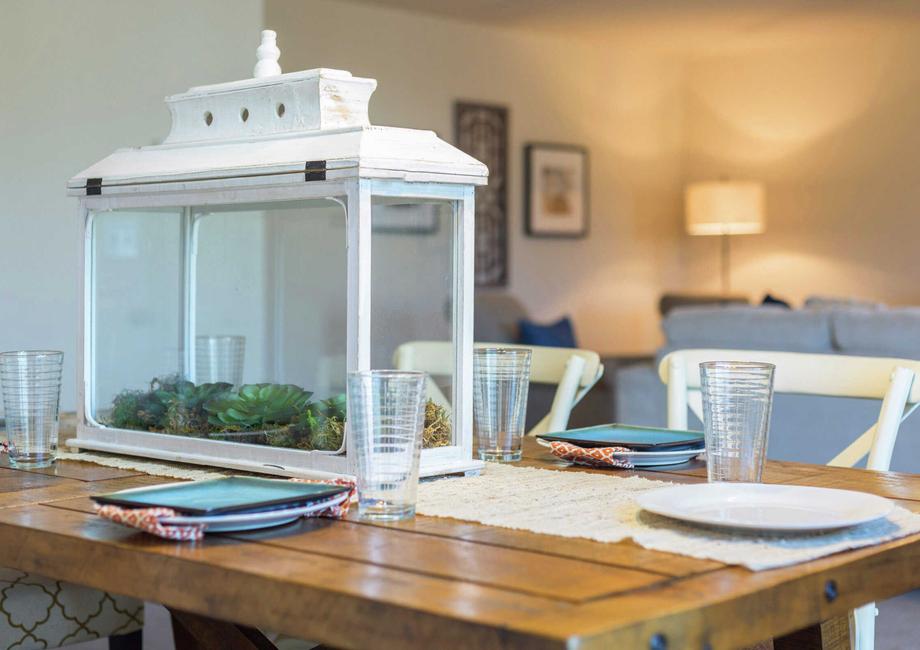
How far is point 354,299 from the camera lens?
52.8 inches

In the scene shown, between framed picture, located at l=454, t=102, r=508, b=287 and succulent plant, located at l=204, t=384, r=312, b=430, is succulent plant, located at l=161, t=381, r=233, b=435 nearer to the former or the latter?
succulent plant, located at l=204, t=384, r=312, b=430

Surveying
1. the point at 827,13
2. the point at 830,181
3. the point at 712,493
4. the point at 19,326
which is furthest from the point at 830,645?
the point at 830,181

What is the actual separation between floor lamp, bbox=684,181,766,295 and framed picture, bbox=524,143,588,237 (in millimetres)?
714

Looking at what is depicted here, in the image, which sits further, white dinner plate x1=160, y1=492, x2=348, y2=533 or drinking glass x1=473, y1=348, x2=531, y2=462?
drinking glass x1=473, y1=348, x2=531, y2=462

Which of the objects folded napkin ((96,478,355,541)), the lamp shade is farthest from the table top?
the lamp shade

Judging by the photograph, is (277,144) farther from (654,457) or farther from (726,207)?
(726,207)

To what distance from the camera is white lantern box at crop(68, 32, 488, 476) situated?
4.51ft

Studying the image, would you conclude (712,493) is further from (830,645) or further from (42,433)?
(42,433)

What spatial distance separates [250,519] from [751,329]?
3.19 m

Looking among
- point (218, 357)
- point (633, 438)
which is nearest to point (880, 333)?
point (633, 438)

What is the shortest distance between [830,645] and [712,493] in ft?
1.02

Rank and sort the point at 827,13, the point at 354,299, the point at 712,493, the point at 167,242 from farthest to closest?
the point at 827,13, the point at 167,242, the point at 354,299, the point at 712,493

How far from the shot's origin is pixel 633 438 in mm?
1617

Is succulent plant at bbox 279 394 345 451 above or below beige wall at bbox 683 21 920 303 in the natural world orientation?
below
